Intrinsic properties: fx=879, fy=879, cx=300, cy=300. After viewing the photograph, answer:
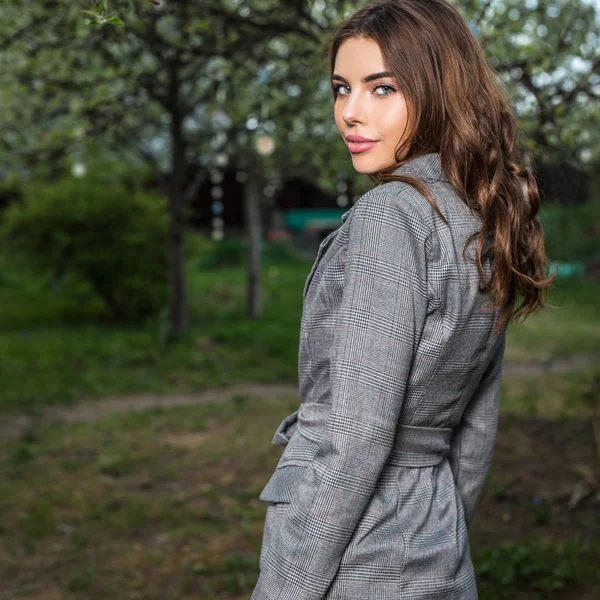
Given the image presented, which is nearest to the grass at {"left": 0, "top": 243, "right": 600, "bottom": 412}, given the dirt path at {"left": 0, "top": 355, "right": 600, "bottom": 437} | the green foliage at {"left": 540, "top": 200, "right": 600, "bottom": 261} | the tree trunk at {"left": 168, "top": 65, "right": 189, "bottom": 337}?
the dirt path at {"left": 0, "top": 355, "right": 600, "bottom": 437}

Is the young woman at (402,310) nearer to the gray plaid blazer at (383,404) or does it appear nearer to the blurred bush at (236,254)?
the gray plaid blazer at (383,404)

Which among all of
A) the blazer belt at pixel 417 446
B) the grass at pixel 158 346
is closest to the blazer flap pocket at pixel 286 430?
the blazer belt at pixel 417 446

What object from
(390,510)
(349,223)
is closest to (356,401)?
(390,510)

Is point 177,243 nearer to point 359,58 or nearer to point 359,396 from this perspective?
point 359,58

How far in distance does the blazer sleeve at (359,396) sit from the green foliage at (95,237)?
36.0 ft

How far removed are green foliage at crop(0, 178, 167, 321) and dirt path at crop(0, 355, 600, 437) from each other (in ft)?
11.9

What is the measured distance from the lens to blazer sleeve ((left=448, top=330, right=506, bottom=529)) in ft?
6.87

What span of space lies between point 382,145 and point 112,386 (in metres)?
8.15

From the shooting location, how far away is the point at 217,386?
9812mm

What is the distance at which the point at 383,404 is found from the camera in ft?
5.37

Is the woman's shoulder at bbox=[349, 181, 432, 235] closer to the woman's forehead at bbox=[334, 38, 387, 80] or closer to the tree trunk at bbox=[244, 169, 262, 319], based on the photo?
the woman's forehead at bbox=[334, 38, 387, 80]

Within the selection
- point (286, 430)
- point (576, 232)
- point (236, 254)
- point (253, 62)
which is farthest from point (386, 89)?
point (576, 232)

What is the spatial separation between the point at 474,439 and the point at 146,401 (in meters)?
7.37

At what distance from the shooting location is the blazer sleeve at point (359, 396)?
1631 millimetres
